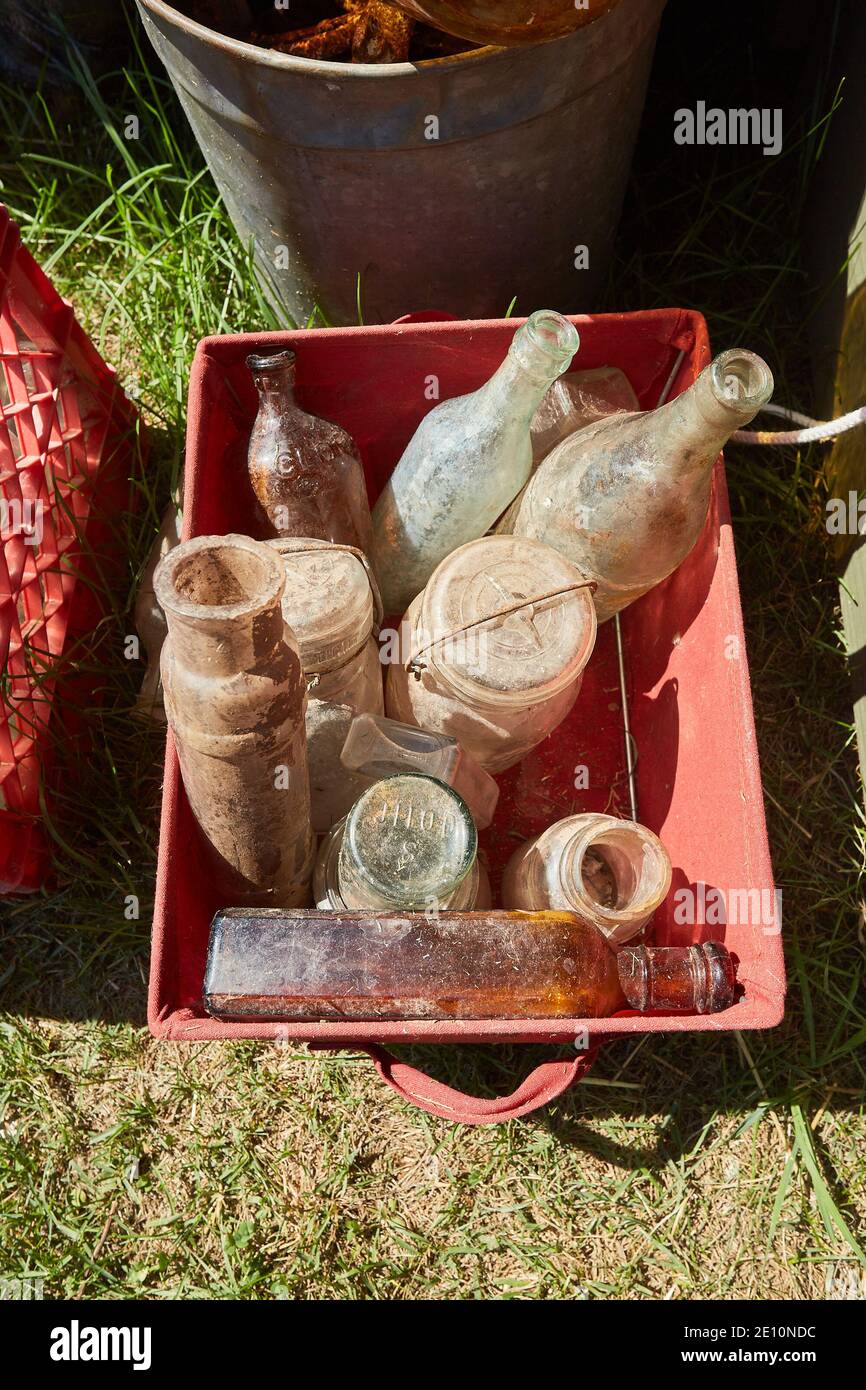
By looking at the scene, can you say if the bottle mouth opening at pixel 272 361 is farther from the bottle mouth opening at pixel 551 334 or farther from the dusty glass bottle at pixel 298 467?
the bottle mouth opening at pixel 551 334

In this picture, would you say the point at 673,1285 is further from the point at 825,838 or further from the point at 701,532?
the point at 701,532

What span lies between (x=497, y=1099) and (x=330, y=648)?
22.9 inches

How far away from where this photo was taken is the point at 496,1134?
172 cm

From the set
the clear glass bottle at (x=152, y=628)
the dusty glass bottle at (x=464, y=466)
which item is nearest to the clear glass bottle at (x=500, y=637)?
the dusty glass bottle at (x=464, y=466)

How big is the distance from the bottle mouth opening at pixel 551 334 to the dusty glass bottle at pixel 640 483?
14cm

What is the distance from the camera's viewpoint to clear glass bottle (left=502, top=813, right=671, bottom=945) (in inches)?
50.7

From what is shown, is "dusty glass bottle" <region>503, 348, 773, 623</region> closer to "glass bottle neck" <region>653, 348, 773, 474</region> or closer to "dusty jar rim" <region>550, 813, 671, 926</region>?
"glass bottle neck" <region>653, 348, 773, 474</region>

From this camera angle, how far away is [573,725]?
1699mm

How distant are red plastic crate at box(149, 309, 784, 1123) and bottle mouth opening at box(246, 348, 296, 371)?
7cm

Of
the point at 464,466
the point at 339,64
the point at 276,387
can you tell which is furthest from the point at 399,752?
the point at 339,64

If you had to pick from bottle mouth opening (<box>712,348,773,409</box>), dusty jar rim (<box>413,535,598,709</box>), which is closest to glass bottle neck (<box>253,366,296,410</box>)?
dusty jar rim (<box>413,535,598,709</box>)

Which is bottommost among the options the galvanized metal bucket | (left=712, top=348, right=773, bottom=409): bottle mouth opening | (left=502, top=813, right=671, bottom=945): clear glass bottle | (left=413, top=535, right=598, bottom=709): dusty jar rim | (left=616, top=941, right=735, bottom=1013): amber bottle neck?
(left=616, top=941, right=735, bottom=1013): amber bottle neck

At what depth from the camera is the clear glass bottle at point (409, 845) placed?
1169 mm

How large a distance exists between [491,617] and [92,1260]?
1167 mm
